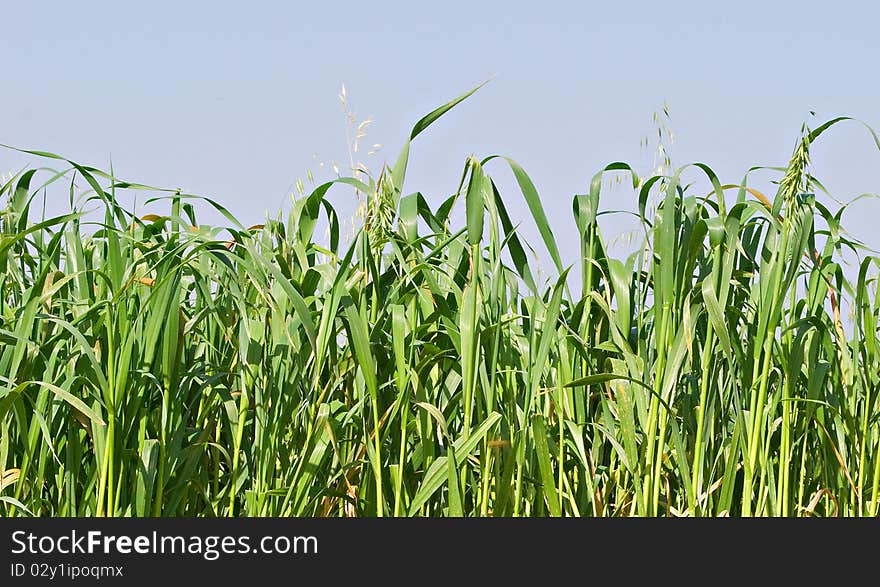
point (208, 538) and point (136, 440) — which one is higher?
point (136, 440)

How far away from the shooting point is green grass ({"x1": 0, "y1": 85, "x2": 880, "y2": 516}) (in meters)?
1.27

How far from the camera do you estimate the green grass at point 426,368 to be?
127cm

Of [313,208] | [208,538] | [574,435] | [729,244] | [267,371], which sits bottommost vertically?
[208,538]

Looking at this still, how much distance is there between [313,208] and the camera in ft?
4.80

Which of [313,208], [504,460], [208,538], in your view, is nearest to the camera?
[208,538]

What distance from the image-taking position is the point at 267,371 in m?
1.34

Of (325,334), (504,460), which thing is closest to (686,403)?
(504,460)

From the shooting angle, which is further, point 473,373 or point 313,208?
point 313,208

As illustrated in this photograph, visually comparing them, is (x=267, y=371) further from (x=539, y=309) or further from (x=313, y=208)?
(x=539, y=309)

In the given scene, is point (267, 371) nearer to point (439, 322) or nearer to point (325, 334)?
point (325, 334)

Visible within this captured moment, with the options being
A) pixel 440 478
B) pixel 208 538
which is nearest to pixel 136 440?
pixel 208 538

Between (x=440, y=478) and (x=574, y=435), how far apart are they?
0.20m

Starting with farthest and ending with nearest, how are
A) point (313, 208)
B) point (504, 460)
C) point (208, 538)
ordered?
point (313, 208), point (504, 460), point (208, 538)

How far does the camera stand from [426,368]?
4.46 ft
